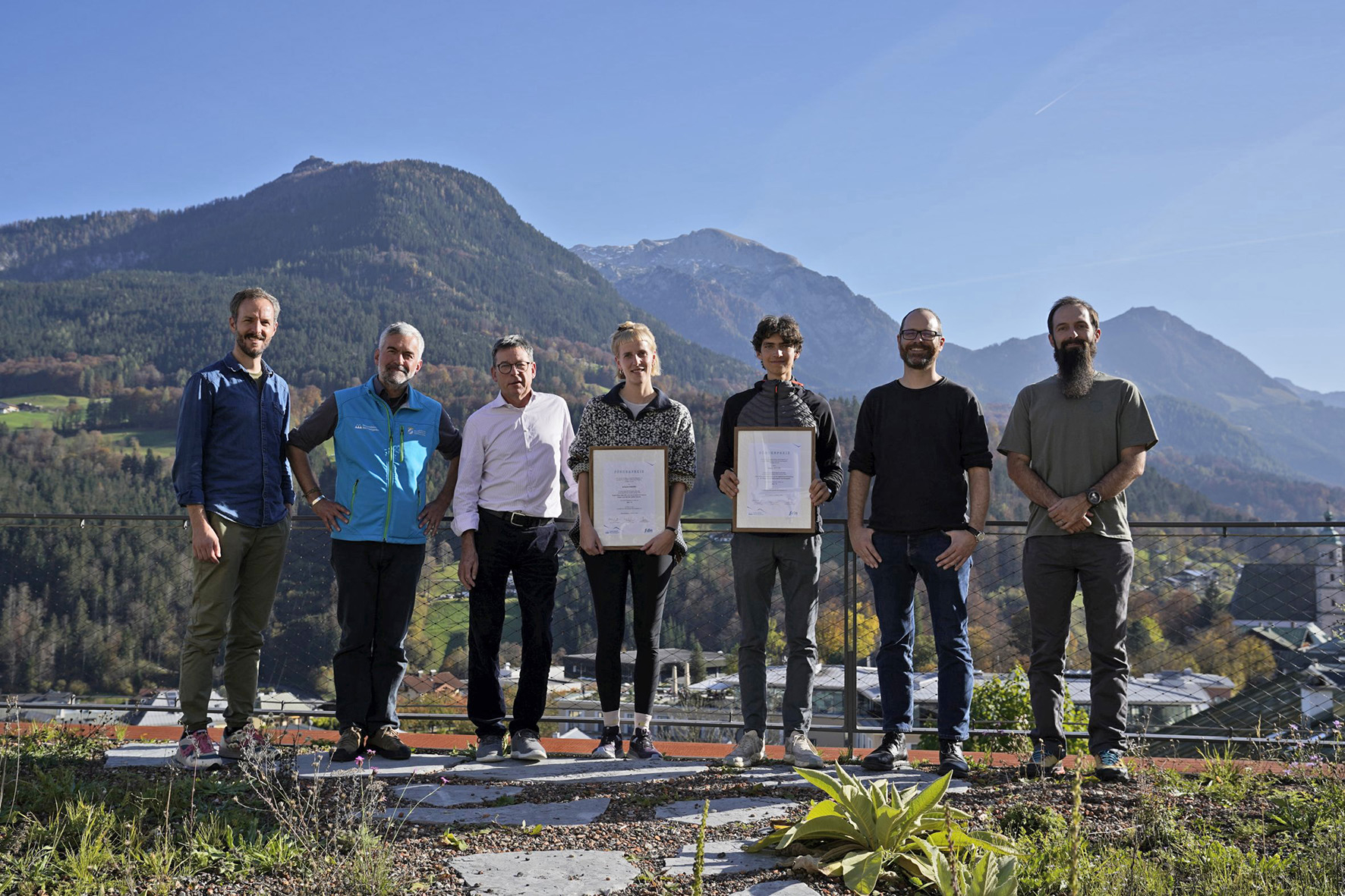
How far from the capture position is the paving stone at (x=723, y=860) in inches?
108

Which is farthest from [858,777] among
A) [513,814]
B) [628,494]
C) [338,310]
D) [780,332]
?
[338,310]

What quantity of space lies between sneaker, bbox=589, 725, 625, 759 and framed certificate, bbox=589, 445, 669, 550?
0.88m

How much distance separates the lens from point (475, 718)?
4391mm

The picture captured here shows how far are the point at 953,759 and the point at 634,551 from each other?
1.66 metres

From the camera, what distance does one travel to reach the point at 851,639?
193 inches

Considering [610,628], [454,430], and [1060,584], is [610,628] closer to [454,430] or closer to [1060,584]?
[454,430]

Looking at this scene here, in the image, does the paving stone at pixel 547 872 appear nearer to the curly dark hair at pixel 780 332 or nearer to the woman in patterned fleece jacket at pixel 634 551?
the woman in patterned fleece jacket at pixel 634 551

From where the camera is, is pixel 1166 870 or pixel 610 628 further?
pixel 610 628

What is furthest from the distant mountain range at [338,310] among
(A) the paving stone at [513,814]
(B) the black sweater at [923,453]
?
(A) the paving stone at [513,814]

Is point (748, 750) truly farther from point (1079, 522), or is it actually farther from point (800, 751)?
point (1079, 522)

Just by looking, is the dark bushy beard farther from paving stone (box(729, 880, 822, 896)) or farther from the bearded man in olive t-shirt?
paving stone (box(729, 880, 822, 896))

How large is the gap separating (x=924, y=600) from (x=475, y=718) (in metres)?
2.18

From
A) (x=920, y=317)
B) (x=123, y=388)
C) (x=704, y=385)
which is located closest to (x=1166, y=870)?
(x=920, y=317)

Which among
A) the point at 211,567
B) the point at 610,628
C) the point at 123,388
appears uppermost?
the point at 123,388
